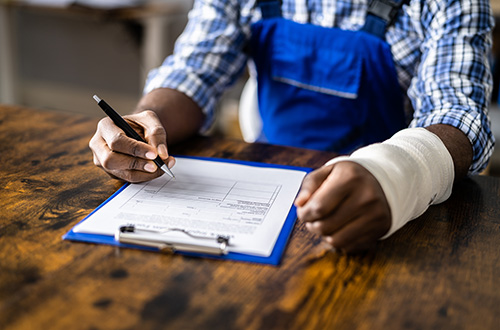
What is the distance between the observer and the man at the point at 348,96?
613mm

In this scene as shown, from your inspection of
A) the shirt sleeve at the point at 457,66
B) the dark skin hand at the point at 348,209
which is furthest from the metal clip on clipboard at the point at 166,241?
the shirt sleeve at the point at 457,66

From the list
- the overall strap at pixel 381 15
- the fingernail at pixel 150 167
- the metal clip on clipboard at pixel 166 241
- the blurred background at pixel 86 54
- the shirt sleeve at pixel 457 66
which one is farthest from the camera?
the blurred background at pixel 86 54

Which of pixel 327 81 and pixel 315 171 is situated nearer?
pixel 315 171

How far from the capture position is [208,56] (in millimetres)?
1176

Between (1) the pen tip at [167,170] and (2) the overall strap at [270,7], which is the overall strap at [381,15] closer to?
(2) the overall strap at [270,7]

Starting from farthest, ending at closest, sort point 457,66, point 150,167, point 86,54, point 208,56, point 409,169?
point 86,54 → point 208,56 → point 457,66 → point 150,167 → point 409,169

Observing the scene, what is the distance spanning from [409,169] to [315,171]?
0.13 metres

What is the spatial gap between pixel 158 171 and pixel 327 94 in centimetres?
57

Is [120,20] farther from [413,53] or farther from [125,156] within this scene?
[125,156]

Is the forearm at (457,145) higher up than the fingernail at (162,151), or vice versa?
the forearm at (457,145)

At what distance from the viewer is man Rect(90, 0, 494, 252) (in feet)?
2.01

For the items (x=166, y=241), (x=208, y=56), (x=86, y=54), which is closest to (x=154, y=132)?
(x=166, y=241)

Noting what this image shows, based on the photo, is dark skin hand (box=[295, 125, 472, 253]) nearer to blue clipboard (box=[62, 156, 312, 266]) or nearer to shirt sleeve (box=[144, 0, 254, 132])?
blue clipboard (box=[62, 156, 312, 266])

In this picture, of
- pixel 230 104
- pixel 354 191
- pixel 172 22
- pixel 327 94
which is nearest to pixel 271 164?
pixel 354 191
